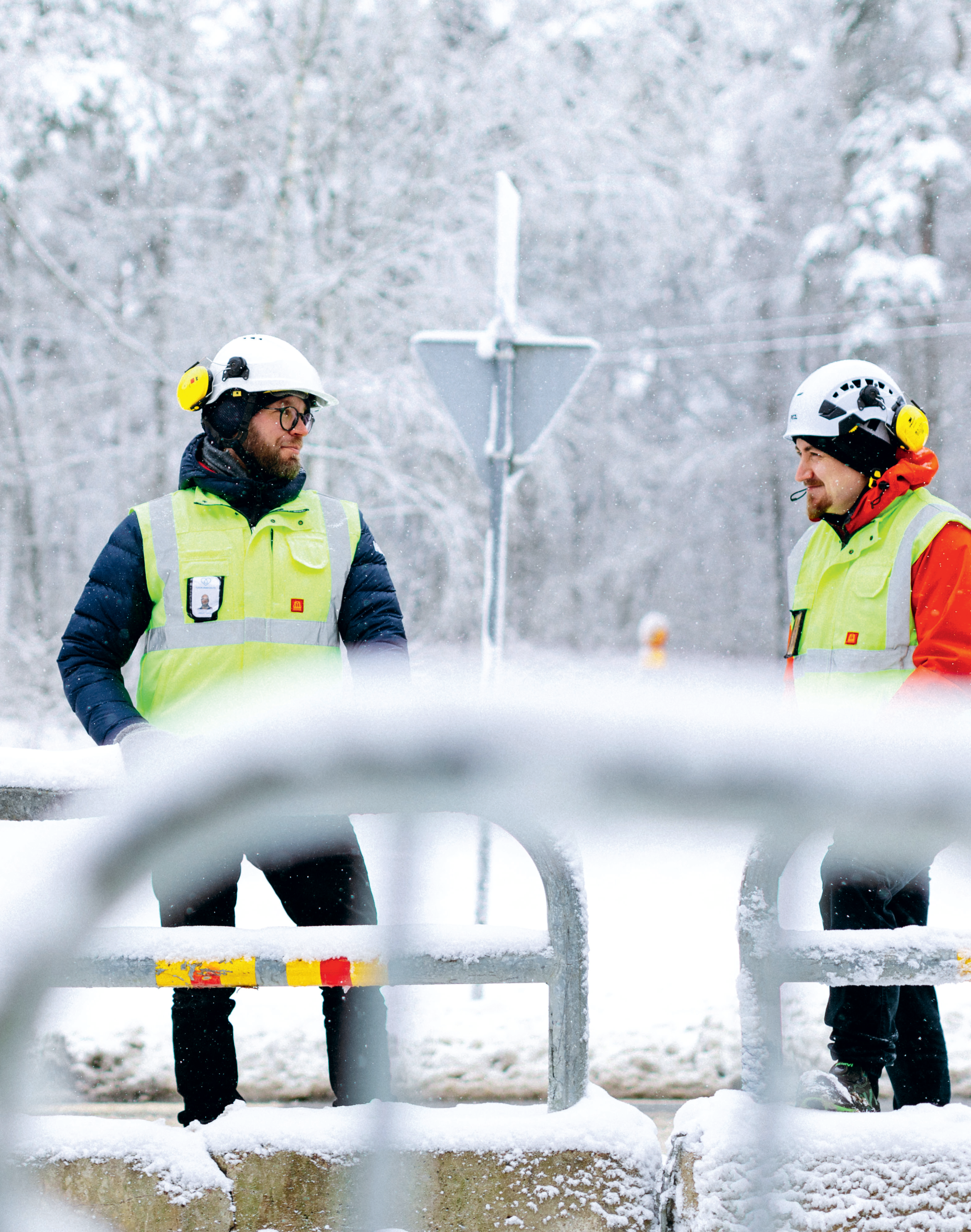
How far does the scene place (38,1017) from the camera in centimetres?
105

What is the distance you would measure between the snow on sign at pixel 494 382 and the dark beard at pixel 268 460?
1796 millimetres

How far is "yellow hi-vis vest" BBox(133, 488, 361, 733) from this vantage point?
2922 mm

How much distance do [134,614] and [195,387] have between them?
1.81 ft

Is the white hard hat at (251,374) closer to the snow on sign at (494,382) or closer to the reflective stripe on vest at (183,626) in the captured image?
the reflective stripe on vest at (183,626)

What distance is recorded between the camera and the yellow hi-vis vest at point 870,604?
282 centimetres

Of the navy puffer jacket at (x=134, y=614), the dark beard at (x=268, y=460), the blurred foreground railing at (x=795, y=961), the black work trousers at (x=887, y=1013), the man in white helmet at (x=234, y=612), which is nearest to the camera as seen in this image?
the blurred foreground railing at (x=795, y=961)

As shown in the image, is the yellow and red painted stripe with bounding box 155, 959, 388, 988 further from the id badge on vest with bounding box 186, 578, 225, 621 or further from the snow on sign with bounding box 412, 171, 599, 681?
the snow on sign with bounding box 412, 171, 599, 681

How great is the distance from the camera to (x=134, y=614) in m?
2.96

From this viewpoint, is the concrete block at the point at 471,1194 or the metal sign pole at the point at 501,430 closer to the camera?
the concrete block at the point at 471,1194

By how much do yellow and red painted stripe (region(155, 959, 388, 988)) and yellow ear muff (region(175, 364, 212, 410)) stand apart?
1488 millimetres

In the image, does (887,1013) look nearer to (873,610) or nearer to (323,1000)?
(873,610)

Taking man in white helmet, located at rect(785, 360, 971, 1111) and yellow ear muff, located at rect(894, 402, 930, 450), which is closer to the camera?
man in white helmet, located at rect(785, 360, 971, 1111)

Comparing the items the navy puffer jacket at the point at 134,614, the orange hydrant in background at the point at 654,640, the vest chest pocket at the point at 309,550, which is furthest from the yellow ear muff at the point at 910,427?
the orange hydrant in background at the point at 654,640

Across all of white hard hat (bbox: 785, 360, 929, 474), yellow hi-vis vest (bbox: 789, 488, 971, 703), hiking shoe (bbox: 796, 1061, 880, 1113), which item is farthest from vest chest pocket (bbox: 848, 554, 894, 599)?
hiking shoe (bbox: 796, 1061, 880, 1113)
